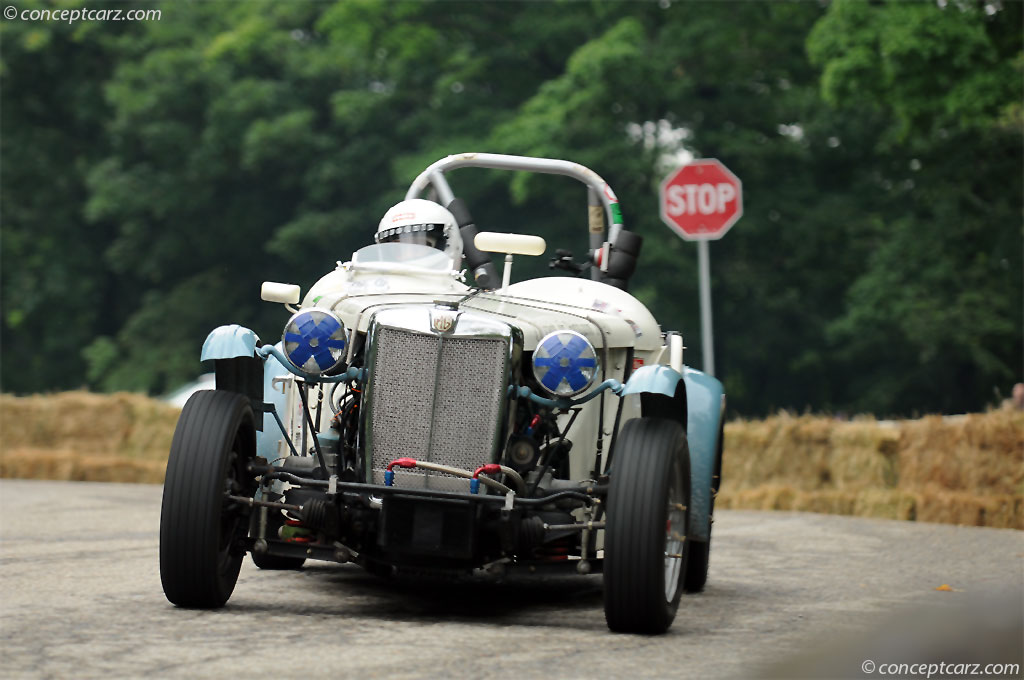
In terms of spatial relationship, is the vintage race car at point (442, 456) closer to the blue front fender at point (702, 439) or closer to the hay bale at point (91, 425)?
the blue front fender at point (702, 439)

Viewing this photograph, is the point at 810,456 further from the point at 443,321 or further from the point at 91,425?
the point at 443,321

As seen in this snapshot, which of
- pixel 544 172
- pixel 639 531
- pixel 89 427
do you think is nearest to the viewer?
pixel 639 531

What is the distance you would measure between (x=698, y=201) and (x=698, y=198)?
0.03m

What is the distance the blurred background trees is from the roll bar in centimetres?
1653

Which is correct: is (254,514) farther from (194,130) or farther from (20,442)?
(194,130)

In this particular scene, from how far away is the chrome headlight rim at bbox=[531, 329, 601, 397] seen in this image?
7453 mm

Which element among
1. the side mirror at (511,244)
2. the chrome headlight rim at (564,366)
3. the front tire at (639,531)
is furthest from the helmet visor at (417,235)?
the front tire at (639,531)

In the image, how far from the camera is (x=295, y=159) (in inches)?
1586

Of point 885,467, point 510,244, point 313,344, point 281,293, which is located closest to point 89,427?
point 885,467

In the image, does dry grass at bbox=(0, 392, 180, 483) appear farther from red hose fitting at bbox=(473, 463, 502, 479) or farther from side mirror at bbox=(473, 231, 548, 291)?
red hose fitting at bbox=(473, 463, 502, 479)

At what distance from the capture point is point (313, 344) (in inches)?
294

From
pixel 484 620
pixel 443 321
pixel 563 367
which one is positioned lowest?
pixel 484 620

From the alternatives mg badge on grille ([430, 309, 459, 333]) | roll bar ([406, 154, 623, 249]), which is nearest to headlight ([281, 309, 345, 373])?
mg badge on grille ([430, 309, 459, 333])

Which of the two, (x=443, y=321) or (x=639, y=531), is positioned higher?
(x=443, y=321)
